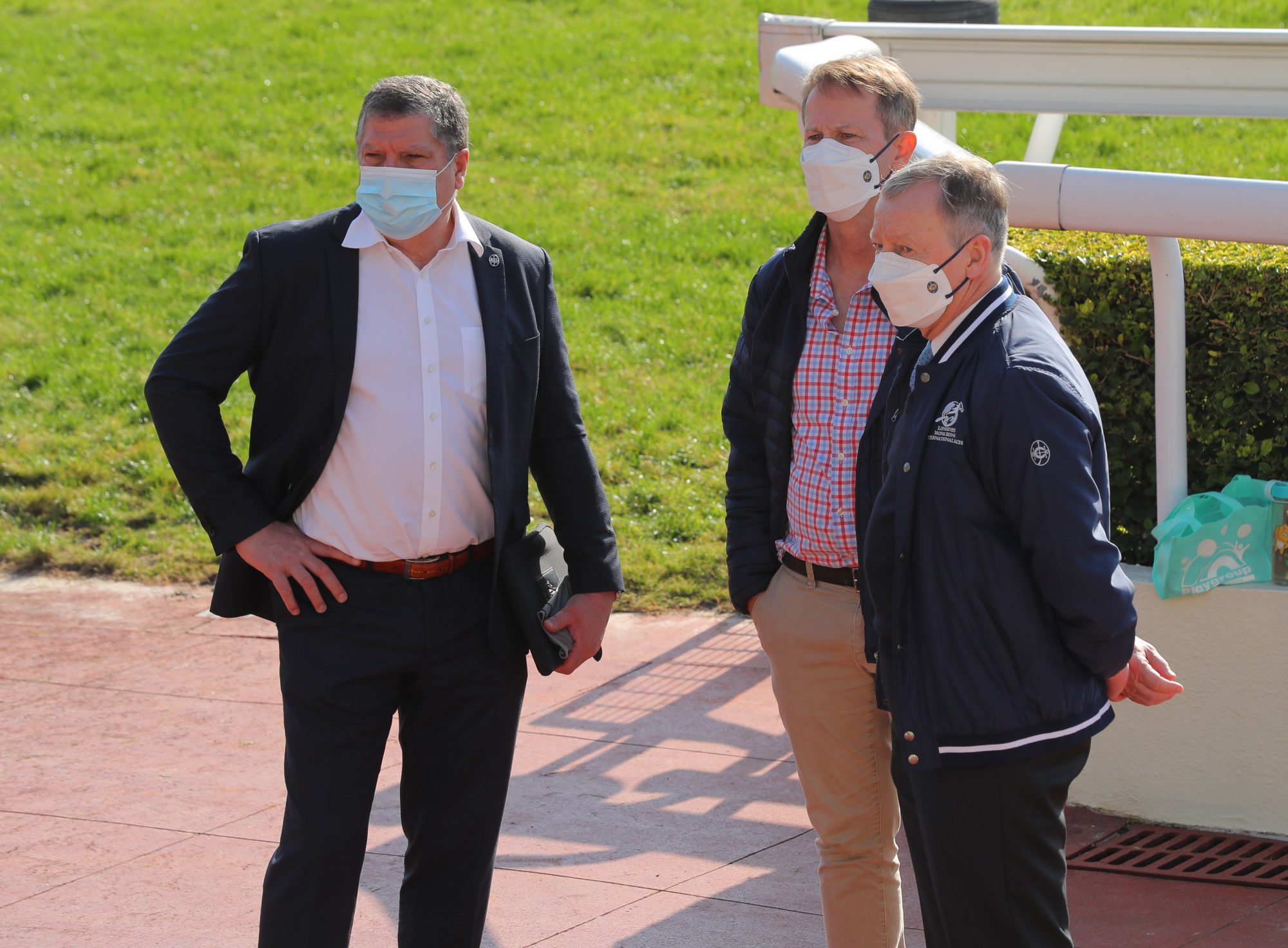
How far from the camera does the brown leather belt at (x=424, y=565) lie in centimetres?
329

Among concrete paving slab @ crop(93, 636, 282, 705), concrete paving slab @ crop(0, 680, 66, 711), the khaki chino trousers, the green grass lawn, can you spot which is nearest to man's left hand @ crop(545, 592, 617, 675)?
the khaki chino trousers

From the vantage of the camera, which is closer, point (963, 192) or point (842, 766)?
point (963, 192)

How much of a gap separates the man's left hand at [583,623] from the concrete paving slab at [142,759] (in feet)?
6.00

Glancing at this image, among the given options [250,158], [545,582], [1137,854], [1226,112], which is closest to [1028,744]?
[545,582]

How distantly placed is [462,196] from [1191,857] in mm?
8979

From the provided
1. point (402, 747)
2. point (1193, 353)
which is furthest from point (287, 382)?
point (1193, 353)

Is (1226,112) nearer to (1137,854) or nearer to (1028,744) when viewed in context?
(1137,854)

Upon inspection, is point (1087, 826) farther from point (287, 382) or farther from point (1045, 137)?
point (1045, 137)

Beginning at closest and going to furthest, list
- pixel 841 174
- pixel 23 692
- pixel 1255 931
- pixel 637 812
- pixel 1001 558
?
pixel 1001 558 < pixel 841 174 < pixel 1255 931 < pixel 637 812 < pixel 23 692

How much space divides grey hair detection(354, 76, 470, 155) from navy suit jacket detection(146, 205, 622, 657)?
0.25 metres

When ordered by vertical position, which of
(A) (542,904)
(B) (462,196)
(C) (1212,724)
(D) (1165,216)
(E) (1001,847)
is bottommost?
(A) (542,904)

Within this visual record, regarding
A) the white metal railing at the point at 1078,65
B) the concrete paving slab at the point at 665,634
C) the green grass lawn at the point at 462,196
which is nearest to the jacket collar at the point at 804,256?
the white metal railing at the point at 1078,65

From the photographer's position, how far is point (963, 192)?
8.87 ft

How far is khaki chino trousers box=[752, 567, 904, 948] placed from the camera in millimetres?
3250
